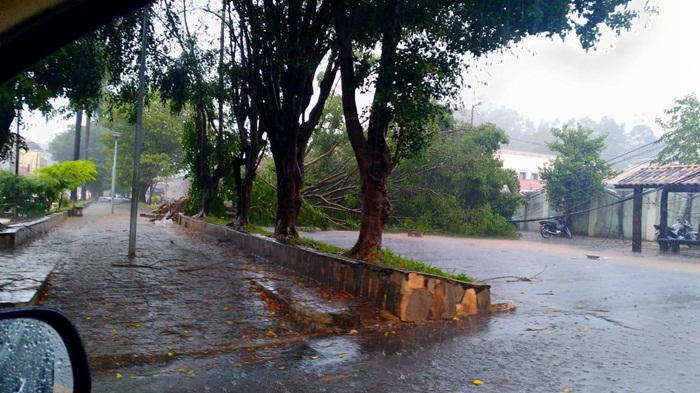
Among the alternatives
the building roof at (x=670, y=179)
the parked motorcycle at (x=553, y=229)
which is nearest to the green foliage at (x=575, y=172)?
the parked motorcycle at (x=553, y=229)

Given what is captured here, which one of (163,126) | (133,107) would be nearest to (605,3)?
(133,107)

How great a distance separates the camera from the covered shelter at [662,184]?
1831cm

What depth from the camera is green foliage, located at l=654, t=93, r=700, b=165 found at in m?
25.4

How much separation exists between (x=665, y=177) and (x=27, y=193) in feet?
73.5

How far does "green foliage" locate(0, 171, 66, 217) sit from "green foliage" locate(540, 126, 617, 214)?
76.0 ft

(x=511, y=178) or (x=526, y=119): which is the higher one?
(x=526, y=119)

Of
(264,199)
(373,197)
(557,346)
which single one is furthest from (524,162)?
(557,346)

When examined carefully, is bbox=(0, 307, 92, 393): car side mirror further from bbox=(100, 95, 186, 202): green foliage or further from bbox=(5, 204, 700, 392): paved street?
bbox=(100, 95, 186, 202): green foliage

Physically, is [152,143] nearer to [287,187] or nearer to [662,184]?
[287,187]

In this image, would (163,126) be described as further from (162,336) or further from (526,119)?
(526,119)

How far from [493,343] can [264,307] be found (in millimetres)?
3165

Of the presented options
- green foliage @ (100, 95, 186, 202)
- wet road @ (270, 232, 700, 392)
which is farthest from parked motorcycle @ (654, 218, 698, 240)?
green foliage @ (100, 95, 186, 202)

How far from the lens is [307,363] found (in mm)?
5160

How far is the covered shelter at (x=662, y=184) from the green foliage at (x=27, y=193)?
20623 mm
